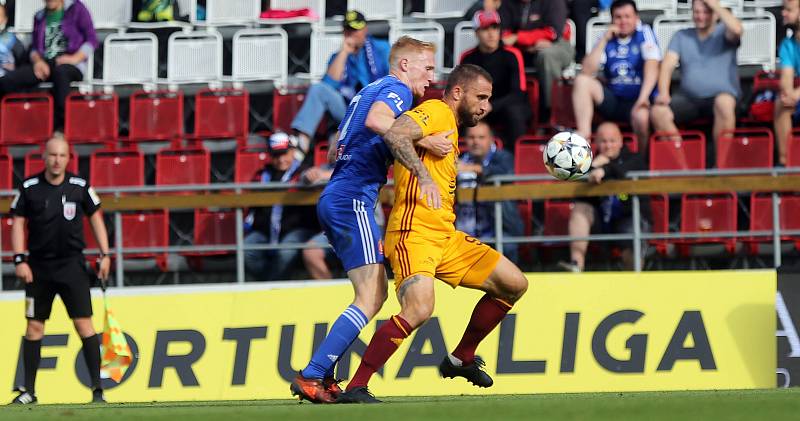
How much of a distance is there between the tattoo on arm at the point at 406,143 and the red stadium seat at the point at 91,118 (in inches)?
324

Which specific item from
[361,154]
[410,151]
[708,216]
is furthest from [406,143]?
[708,216]

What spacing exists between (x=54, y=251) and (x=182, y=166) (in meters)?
3.35

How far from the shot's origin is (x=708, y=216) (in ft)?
43.7

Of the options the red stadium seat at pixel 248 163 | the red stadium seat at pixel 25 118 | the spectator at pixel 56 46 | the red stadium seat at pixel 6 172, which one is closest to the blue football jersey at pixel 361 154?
the red stadium seat at pixel 248 163

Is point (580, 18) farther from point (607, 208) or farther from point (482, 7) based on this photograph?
point (607, 208)

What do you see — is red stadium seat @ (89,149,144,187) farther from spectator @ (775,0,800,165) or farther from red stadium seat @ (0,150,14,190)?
spectator @ (775,0,800,165)

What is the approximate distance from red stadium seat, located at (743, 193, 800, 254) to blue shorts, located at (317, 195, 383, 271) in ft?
18.9

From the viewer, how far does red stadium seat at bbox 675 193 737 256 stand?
13227 mm

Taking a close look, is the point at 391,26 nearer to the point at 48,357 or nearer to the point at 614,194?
the point at 614,194

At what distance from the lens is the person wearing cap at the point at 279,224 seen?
13.5 m

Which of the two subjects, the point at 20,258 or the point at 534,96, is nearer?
the point at 20,258


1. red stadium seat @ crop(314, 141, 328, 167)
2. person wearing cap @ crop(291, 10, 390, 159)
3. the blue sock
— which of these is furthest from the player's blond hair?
person wearing cap @ crop(291, 10, 390, 159)

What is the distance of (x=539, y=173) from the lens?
45.4 ft

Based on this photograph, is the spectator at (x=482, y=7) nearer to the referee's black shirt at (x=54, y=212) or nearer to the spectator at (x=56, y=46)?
the spectator at (x=56, y=46)
